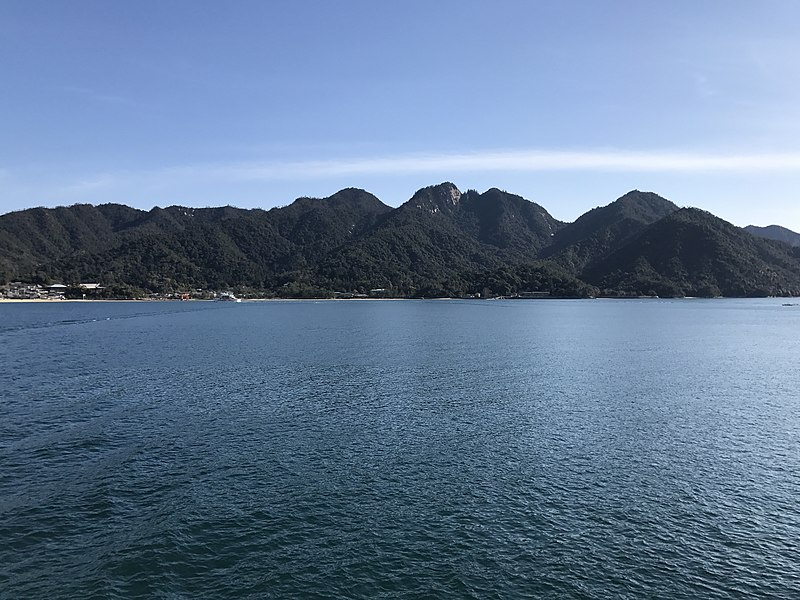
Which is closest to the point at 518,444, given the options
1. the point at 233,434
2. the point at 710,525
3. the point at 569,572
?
→ the point at 710,525

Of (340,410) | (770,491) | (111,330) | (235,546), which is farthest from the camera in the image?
(111,330)

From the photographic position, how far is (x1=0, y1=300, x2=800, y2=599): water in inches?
655

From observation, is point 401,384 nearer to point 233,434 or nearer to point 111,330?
point 233,434

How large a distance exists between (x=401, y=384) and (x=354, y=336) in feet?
143

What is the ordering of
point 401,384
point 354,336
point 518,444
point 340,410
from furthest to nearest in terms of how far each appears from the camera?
point 354,336, point 401,384, point 340,410, point 518,444

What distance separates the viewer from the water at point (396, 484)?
54.5 feet

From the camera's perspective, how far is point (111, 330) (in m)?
98.0

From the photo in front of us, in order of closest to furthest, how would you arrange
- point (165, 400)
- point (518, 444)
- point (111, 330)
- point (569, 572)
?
1. point (569, 572)
2. point (518, 444)
3. point (165, 400)
4. point (111, 330)

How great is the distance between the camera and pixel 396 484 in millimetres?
23844

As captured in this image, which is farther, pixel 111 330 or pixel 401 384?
pixel 111 330

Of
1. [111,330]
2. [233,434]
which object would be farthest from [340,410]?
[111,330]

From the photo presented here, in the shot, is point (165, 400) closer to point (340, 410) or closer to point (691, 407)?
point (340, 410)

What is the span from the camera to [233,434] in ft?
102

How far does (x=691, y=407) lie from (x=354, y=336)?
2345 inches
